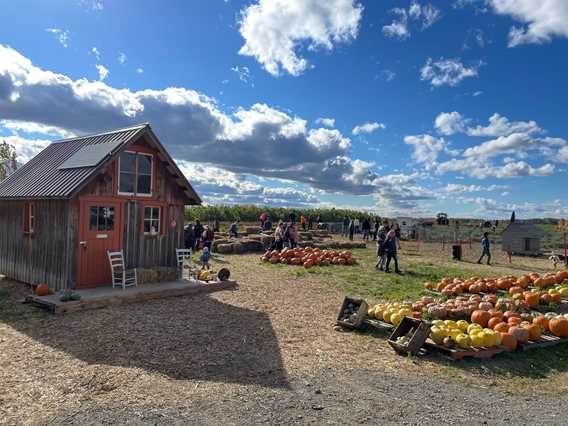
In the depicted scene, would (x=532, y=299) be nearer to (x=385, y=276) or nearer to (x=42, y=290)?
(x=385, y=276)

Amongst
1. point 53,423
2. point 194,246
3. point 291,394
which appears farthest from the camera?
point 194,246

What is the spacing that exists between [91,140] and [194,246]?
10.3m

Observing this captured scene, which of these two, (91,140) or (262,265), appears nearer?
(91,140)

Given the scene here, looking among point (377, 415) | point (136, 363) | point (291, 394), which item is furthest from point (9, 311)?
point (377, 415)

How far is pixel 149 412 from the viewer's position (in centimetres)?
514

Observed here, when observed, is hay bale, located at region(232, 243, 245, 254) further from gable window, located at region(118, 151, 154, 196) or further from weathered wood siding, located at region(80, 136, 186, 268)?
gable window, located at region(118, 151, 154, 196)

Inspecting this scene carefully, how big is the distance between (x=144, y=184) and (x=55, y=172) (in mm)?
2592

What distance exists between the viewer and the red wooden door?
37.6 ft

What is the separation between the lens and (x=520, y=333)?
7.75 meters

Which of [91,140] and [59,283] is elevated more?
[91,140]

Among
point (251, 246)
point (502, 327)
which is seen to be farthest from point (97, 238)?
point (251, 246)

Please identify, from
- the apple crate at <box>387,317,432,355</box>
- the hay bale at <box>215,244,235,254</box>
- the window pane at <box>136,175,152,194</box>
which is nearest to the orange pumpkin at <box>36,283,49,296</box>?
the window pane at <box>136,175,152,194</box>

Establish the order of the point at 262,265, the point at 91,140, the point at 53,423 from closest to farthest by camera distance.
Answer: the point at 53,423, the point at 91,140, the point at 262,265

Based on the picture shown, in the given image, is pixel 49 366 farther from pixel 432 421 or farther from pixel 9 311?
pixel 432 421
